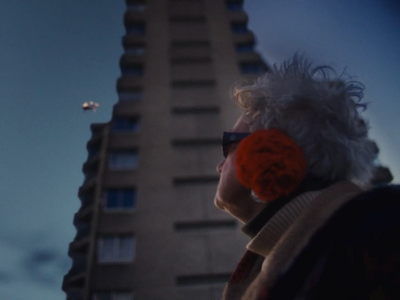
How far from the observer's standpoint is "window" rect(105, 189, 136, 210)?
45.3ft

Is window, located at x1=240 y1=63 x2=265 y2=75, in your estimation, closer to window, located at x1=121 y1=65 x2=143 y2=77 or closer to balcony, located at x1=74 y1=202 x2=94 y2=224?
window, located at x1=121 y1=65 x2=143 y2=77

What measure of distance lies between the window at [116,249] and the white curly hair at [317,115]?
39.0 feet

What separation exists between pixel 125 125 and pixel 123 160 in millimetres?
2255

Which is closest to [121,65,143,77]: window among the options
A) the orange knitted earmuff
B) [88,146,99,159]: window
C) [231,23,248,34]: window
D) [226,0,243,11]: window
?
[88,146,99,159]: window

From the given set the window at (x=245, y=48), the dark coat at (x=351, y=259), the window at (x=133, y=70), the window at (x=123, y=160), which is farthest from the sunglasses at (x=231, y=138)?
the window at (x=245, y=48)

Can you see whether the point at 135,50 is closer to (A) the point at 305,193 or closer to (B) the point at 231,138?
(B) the point at 231,138

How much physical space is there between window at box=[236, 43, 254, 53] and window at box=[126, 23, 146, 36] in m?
6.60

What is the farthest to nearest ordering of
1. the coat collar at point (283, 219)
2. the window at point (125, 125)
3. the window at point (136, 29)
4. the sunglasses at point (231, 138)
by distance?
the window at point (136, 29) < the window at point (125, 125) < the sunglasses at point (231, 138) < the coat collar at point (283, 219)

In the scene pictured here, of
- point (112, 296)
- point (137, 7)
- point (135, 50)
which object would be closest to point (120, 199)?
point (112, 296)

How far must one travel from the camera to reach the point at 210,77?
58.5ft

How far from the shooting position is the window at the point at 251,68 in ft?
61.9

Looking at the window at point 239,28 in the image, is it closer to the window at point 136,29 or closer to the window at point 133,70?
the window at point 136,29

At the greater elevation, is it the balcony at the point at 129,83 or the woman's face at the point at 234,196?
the balcony at the point at 129,83

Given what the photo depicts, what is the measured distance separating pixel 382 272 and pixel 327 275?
191 millimetres
